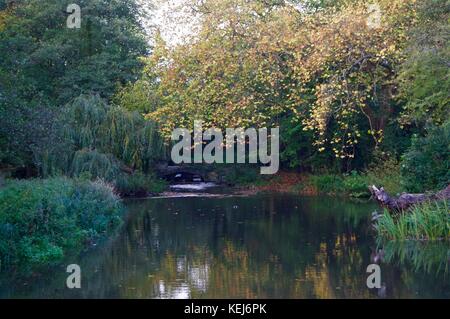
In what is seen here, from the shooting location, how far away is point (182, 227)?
17.3 m

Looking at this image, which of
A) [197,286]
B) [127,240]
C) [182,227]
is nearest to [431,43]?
[182,227]

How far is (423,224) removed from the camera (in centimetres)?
1406

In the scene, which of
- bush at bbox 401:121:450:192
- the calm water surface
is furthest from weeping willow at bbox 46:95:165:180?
bush at bbox 401:121:450:192

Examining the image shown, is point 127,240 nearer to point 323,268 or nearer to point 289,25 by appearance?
point 323,268

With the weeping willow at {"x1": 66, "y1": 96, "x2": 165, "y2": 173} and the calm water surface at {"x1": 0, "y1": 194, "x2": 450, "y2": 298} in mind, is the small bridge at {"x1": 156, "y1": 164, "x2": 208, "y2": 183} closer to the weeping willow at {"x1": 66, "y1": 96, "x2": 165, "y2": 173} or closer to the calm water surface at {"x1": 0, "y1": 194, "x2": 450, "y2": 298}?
the weeping willow at {"x1": 66, "y1": 96, "x2": 165, "y2": 173}

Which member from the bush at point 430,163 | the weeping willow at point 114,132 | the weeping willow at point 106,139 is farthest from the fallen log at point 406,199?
the weeping willow at point 114,132

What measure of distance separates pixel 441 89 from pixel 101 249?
9398 millimetres

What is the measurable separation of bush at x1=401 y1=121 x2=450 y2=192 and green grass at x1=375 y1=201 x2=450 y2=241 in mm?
4100

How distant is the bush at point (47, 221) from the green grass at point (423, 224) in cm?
653

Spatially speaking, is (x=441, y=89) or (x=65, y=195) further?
(x=441, y=89)

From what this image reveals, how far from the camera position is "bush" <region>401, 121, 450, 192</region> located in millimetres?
18531

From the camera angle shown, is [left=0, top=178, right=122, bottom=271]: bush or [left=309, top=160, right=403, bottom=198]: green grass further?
[left=309, top=160, right=403, bottom=198]: green grass

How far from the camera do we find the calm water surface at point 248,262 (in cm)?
990

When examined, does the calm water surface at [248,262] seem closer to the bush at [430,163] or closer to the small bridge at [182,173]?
the bush at [430,163]
